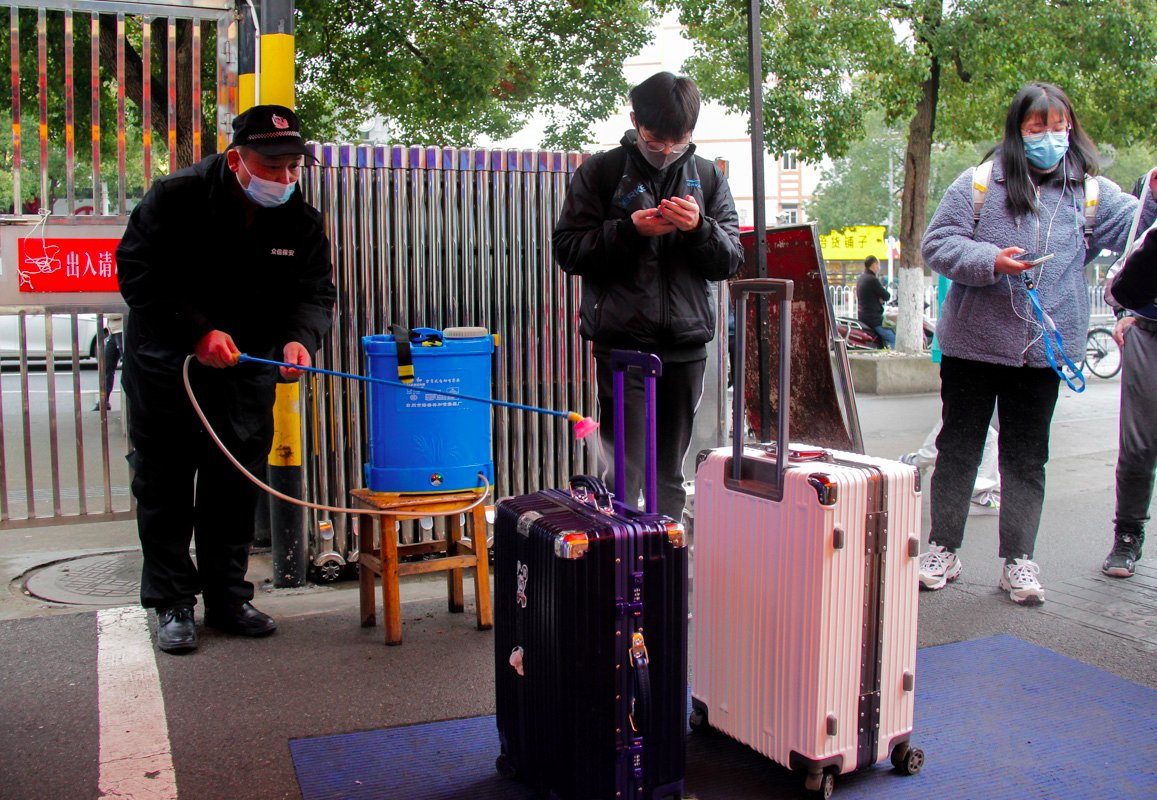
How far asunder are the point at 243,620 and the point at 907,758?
100 inches

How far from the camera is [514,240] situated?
5.21 metres

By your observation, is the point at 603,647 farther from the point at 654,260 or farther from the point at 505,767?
the point at 654,260

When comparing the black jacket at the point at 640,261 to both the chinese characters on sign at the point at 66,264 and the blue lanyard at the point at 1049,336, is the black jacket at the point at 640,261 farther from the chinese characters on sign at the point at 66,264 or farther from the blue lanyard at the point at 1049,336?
the chinese characters on sign at the point at 66,264

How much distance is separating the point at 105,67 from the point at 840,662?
11678 mm

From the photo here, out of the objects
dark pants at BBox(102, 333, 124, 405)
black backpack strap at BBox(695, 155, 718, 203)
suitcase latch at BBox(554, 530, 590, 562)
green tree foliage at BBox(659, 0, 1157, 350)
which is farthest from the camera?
green tree foliage at BBox(659, 0, 1157, 350)

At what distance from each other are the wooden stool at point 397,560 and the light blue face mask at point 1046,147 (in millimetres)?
2732

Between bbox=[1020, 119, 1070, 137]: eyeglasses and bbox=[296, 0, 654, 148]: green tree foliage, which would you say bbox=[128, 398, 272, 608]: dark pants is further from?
bbox=[296, 0, 654, 148]: green tree foliage

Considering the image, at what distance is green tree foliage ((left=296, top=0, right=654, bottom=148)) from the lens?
1321 cm

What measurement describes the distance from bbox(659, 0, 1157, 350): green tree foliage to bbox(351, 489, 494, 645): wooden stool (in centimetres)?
1081

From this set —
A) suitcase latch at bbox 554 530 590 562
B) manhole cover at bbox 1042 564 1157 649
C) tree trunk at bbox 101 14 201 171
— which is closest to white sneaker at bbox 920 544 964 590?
manhole cover at bbox 1042 564 1157 649

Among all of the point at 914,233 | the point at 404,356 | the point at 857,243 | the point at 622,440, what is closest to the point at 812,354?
the point at 622,440

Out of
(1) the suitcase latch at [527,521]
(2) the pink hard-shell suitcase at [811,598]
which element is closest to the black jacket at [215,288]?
(1) the suitcase latch at [527,521]

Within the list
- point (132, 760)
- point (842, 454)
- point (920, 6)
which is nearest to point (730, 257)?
point (842, 454)

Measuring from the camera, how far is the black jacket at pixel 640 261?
3.87 metres
